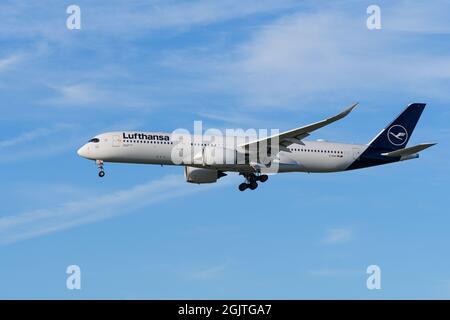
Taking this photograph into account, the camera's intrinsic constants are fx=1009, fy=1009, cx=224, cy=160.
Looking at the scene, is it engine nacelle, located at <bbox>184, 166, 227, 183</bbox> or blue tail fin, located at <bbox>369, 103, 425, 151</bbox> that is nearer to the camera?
engine nacelle, located at <bbox>184, 166, 227, 183</bbox>

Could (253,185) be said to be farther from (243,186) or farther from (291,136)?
(291,136)

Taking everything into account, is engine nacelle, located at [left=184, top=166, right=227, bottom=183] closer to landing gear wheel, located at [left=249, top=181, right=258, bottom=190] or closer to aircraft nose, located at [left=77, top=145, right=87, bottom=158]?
landing gear wheel, located at [left=249, top=181, right=258, bottom=190]

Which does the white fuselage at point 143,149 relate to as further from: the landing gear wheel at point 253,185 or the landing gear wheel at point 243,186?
the landing gear wheel at point 243,186

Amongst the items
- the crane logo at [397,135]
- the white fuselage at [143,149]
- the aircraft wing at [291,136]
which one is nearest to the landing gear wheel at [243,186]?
the white fuselage at [143,149]

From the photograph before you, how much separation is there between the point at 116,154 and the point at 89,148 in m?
2.34

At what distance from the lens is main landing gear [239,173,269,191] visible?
77.5 meters

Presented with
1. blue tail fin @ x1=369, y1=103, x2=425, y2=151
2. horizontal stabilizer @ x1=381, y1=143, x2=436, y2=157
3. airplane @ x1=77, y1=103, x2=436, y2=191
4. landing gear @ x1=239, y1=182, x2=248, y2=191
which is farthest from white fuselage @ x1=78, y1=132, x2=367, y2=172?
blue tail fin @ x1=369, y1=103, x2=425, y2=151

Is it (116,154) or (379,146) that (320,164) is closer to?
(379,146)

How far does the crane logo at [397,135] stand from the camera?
83125 millimetres

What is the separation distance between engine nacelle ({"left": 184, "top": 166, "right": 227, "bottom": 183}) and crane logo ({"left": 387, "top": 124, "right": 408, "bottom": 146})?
14.7m

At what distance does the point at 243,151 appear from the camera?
74438 mm

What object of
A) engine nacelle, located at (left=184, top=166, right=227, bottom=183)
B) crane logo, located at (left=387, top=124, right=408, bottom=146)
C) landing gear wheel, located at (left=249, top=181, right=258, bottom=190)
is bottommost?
landing gear wheel, located at (left=249, top=181, right=258, bottom=190)

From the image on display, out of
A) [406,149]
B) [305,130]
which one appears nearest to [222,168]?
[305,130]

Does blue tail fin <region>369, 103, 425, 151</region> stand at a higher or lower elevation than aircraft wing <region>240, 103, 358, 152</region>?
higher
